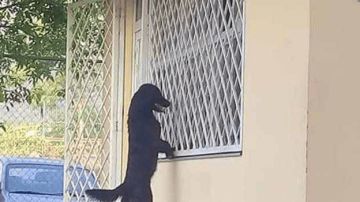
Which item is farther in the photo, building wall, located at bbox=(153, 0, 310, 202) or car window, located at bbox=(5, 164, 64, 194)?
car window, located at bbox=(5, 164, 64, 194)

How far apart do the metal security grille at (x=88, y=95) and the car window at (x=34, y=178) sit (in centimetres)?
210

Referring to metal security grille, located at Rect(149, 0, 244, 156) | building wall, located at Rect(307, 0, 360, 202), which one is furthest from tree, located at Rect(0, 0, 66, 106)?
building wall, located at Rect(307, 0, 360, 202)

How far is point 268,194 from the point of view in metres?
3.13

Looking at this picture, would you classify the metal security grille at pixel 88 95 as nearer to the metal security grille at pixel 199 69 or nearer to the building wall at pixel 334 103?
the metal security grille at pixel 199 69

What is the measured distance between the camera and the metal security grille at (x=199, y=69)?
12.7 ft

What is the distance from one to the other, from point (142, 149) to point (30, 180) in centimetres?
453

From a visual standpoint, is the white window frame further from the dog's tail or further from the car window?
the car window

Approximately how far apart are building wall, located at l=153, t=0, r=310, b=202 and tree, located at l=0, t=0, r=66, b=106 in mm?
4447

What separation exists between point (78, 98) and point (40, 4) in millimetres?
1285

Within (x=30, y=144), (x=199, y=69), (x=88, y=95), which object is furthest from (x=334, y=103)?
(x=30, y=144)

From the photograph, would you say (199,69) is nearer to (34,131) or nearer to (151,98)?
(151,98)

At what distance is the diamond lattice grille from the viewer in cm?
679

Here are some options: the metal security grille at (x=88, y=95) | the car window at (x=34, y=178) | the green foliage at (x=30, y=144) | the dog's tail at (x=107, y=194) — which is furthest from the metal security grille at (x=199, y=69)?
the green foliage at (x=30, y=144)

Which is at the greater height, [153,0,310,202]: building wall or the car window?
[153,0,310,202]: building wall
